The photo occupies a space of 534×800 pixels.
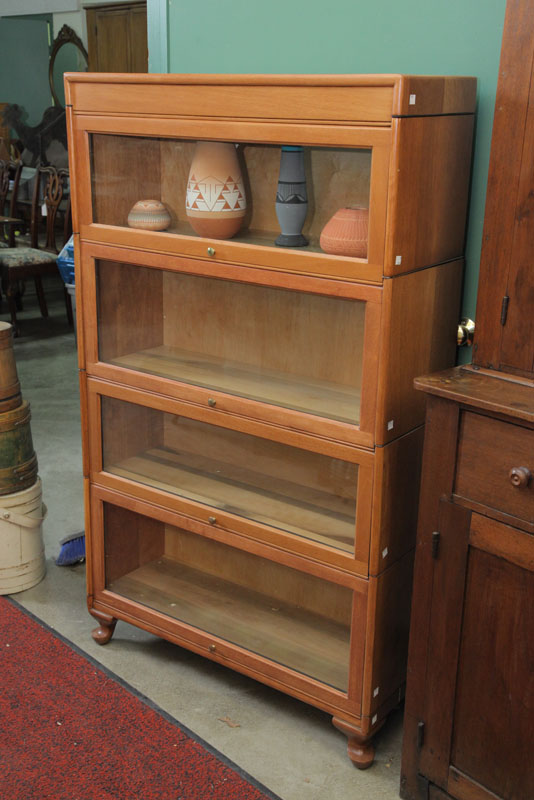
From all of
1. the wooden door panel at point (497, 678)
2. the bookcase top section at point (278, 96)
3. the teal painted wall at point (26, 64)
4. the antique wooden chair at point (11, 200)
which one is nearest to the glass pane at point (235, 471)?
the wooden door panel at point (497, 678)

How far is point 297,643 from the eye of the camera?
2.23 m

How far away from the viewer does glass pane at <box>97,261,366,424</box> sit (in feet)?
6.59

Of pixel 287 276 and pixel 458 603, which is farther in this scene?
pixel 287 276

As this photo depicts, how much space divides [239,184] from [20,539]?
4.75 feet

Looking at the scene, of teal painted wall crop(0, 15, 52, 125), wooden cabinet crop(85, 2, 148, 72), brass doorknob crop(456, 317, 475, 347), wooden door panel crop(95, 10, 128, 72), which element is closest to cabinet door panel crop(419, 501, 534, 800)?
brass doorknob crop(456, 317, 475, 347)

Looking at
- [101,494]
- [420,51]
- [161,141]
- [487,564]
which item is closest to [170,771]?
[101,494]

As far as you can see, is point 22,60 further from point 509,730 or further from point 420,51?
point 509,730

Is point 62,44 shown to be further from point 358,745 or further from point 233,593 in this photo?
point 358,745

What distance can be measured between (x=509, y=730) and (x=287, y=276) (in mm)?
1065

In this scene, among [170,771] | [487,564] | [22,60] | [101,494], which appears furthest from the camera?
[22,60]

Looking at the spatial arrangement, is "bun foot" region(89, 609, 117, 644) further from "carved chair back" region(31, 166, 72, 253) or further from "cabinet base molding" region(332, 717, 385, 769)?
"carved chair back" region(31, 166, 72, 253)

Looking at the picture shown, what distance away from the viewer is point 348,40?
2086 mm

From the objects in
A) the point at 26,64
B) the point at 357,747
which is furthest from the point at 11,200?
the point at 357,747

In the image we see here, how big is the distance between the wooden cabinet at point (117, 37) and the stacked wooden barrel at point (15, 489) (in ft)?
17.2
